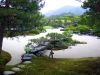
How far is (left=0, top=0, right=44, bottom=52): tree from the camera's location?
18.5 m

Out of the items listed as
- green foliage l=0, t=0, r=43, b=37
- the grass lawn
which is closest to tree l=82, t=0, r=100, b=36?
the grass lawn

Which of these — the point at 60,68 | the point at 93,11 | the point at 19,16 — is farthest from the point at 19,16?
the point at 93,11

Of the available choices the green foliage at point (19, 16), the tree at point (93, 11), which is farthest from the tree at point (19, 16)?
the tree at point (93, 11)

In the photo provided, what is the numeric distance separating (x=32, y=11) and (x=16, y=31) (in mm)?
2072

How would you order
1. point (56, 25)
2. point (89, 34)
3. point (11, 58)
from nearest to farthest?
point (11, 58)
point (89, 34)
point (56, 25)

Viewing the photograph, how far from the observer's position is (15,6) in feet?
63.0

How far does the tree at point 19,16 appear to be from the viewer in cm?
1852

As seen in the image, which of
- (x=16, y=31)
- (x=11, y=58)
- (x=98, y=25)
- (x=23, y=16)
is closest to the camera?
(x=98, y=25)

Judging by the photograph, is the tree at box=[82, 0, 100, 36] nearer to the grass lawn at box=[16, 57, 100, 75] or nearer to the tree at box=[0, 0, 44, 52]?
the grass lawn at box=[16, 57, 100, 75]

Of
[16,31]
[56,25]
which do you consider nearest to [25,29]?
[16,31]

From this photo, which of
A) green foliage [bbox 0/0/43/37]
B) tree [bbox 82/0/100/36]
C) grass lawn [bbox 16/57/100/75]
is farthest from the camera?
green foliage [bbox 0/0/43/37]

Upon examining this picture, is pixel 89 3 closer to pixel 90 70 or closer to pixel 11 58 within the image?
pixel 90 70

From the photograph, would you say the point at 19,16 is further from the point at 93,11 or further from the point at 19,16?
the point at 93,11

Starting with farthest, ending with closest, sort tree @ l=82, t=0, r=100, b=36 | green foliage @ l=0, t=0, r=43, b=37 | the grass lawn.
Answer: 1. green foliage @ l=0, t=0, r=43, b=37
2. the grass lawn
3. tree @ l=82, t=0, r=100, b=36
